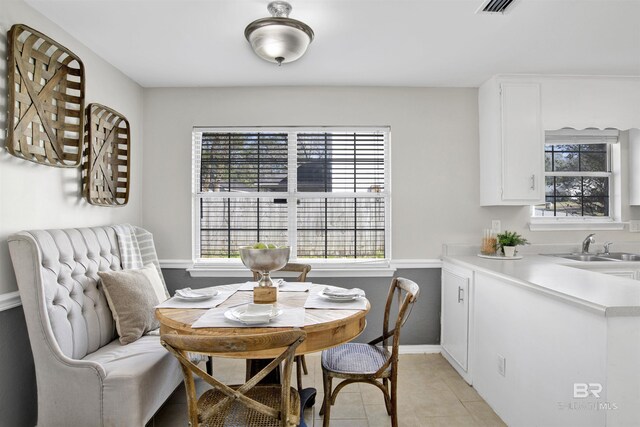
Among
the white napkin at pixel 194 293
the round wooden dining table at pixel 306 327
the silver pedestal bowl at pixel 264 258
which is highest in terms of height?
the silver pedestal bowl at pixel 264 258

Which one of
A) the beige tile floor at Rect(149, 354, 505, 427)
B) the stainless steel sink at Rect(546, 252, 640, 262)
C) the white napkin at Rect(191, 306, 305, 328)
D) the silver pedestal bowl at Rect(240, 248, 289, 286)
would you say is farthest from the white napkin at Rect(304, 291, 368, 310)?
the stainless steel sink at Rect(546, 252, 640, 262)

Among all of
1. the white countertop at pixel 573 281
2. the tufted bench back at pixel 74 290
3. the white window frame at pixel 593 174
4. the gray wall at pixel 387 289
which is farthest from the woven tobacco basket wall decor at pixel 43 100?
the white window frame at pixel 593 174

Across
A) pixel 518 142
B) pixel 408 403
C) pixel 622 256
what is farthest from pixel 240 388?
pixel 622 256

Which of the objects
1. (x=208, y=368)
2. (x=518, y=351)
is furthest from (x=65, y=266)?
(x=518, y=351)

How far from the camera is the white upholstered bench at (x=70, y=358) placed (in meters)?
1.82

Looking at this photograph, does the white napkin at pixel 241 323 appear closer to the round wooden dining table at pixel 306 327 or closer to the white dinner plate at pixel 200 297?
the round wooden dining table at pixel 306 327

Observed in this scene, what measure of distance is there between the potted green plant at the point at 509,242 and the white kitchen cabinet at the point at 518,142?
28 centimetres

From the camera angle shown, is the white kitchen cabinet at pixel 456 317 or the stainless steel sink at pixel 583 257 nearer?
the white kitchen cabinet at pixel 456 317

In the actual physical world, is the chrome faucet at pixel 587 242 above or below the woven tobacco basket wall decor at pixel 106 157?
below

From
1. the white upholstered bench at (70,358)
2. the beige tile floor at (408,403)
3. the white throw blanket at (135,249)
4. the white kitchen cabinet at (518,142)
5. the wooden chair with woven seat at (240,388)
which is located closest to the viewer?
the wooden chair with woven seat at (240,388)

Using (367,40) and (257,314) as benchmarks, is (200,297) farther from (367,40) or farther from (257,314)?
(367,40)

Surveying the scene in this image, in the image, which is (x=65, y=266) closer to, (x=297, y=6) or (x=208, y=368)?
(x=208, y=368)

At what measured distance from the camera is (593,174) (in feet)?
11.3

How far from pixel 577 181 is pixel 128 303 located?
3870 mm
